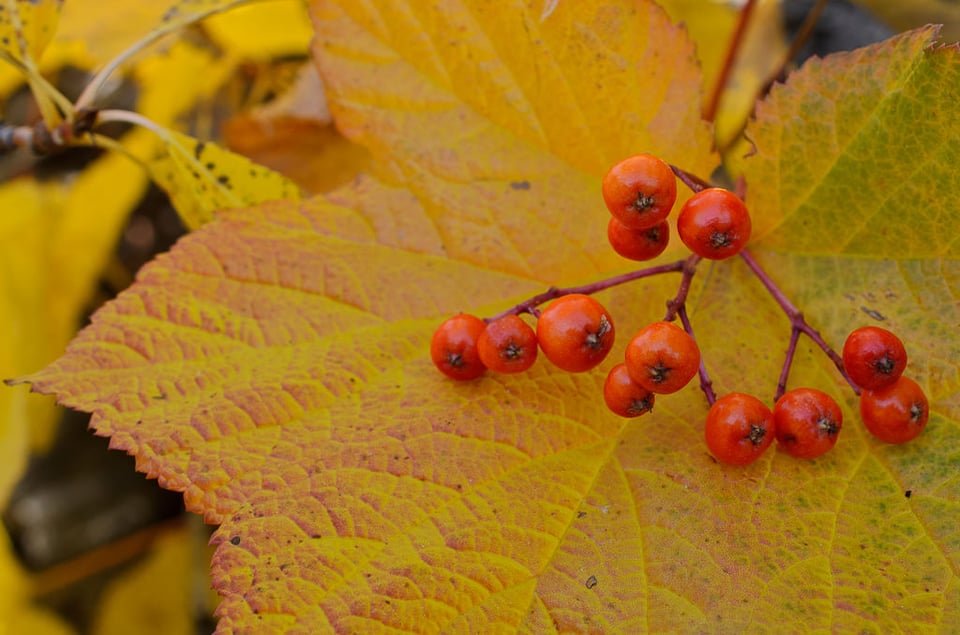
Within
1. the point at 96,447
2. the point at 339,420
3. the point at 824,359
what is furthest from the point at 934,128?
the point at 96,447

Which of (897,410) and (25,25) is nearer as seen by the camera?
(897,410)

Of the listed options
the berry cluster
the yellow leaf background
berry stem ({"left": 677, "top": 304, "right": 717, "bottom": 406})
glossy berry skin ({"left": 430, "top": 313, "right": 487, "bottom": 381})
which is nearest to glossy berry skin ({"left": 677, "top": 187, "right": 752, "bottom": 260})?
the berry cluster

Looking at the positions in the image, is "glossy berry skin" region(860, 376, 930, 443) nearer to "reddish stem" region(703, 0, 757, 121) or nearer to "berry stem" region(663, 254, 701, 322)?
"berry stem" region(663, 254, 701, 322)

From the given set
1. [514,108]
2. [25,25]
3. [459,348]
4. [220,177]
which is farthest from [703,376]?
[25,25]

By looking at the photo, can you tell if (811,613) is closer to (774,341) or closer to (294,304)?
(774,341)

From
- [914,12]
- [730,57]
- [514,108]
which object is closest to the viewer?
[514,108]

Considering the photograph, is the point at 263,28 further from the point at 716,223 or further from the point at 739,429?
the point at 739,429

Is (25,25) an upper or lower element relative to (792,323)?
lower
